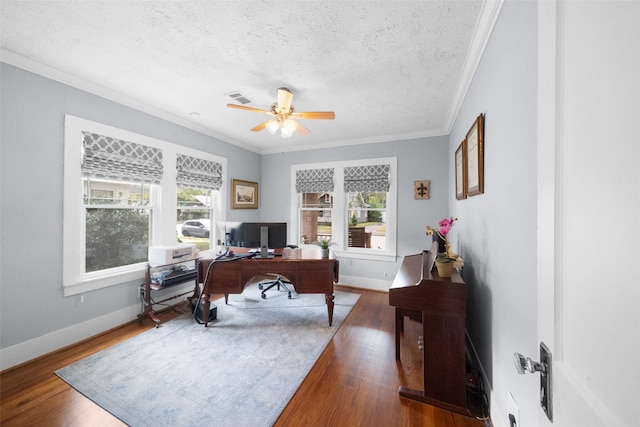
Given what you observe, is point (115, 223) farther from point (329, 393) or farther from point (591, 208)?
point (591, 208)

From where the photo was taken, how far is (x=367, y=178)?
4.25m

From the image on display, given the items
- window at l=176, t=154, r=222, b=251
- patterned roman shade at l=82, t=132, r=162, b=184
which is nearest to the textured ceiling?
patterned roman shade at l=82, t=132, r=162, b=184

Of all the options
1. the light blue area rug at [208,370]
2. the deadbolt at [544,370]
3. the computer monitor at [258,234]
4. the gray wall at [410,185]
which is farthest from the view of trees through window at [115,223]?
the deadbolt at [544,370]

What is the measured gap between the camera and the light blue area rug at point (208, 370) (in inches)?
65.2

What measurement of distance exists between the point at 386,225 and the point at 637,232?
12.8ft

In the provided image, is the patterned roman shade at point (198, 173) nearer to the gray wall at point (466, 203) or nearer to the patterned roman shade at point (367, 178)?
the gray wall at point (466, 203)

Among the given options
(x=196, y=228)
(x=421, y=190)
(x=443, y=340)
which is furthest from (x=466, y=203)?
(x=196, y=228)

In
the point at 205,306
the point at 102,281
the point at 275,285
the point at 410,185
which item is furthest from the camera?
the point at 275,285

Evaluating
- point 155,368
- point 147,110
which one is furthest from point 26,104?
point 155,368

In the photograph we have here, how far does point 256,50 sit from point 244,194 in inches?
121

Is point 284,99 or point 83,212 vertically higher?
point 284,99

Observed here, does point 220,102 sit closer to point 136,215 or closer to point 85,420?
point 136,215

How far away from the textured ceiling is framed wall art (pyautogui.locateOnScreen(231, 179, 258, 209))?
5.32ft

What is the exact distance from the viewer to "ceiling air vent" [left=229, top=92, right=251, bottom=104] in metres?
2.68
